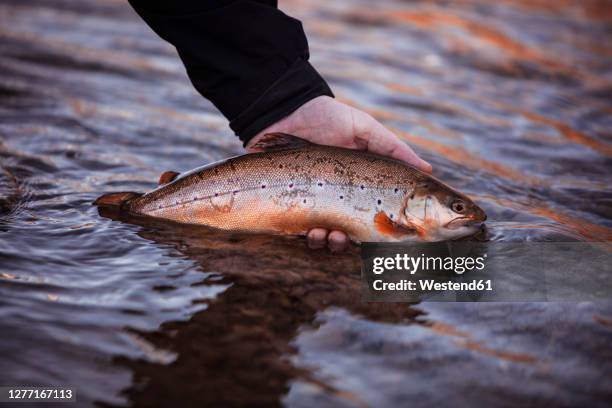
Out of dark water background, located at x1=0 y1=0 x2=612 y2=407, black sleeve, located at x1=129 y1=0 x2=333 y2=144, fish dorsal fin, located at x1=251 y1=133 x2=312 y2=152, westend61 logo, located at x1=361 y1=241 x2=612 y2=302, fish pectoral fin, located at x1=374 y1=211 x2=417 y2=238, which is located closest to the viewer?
dark water background, located at x1=0 y1=0 x2=612 y2=407

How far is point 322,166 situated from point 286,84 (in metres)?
0.68

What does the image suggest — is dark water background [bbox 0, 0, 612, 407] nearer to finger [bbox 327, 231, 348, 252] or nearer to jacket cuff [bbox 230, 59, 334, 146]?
finger [bbox 327, 231, 348, 252]

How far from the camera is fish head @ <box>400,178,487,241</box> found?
3916 millimetres

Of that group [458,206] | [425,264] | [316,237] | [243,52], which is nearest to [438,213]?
[458,206]

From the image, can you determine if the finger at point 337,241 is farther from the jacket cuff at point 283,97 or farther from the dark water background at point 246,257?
the jacket cuff at point 283,97

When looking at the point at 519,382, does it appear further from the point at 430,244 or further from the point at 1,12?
the point at 1,12

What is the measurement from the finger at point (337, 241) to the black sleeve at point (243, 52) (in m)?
0.90

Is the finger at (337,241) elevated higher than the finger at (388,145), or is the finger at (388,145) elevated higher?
the finger at (388,145)

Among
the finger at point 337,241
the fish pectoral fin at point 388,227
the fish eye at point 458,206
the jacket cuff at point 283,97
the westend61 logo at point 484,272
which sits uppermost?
the jacket cuff at point 283,97

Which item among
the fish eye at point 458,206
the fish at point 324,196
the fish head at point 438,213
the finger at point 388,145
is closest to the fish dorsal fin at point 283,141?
the fish at point 324,196

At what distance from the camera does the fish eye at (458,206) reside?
3.96m

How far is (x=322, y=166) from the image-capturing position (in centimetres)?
394

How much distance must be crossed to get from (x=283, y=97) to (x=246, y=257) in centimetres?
110

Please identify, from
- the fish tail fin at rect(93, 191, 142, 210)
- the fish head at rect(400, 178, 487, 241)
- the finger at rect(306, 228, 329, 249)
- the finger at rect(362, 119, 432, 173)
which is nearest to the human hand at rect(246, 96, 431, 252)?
the finger at rect(362, 119, 432, 173)
